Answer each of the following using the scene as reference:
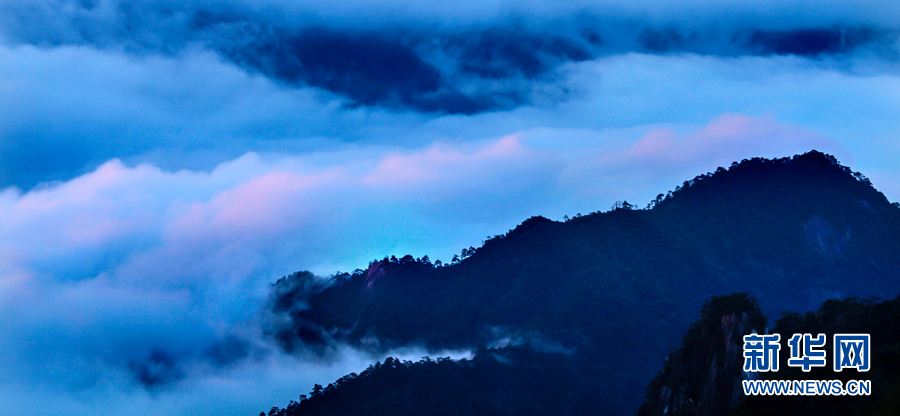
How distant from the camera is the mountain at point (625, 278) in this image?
90.6 meters

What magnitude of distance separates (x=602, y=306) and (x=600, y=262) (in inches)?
Answer: 427

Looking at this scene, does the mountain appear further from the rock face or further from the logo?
the logo

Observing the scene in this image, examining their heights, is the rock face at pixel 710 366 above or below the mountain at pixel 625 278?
below

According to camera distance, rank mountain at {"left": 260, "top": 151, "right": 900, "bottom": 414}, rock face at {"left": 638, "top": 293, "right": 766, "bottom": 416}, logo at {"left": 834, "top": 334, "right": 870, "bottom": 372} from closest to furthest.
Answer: logo at {"left": 834, "top": 334, "right": 870, "bottom": 372} < rock face at {"left": 638, "top": 293, "right": 766, "bottom": 416} < mountain at {"left": 260, "top": 151, "right": 900, "bottom": 414}

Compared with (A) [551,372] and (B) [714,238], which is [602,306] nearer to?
(A) [551,372]

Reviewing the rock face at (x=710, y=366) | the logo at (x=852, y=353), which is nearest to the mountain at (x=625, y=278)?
the rock face at (x=710, y=366)

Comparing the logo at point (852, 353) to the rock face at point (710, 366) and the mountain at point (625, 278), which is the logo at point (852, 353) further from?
the mountain at point (625, 278)

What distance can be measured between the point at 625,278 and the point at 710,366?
3546 cm

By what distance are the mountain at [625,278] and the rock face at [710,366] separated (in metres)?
18.0

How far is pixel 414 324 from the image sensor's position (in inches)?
4048

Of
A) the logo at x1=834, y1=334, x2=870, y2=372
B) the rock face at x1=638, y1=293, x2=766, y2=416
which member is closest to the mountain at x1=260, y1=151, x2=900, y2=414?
the rock face at x1=638, y1=293, x2=766, y2=416

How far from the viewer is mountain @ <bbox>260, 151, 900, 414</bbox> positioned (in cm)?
9062

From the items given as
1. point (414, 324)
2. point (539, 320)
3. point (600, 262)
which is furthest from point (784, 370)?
point (414, 324)

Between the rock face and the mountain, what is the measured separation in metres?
18.0
